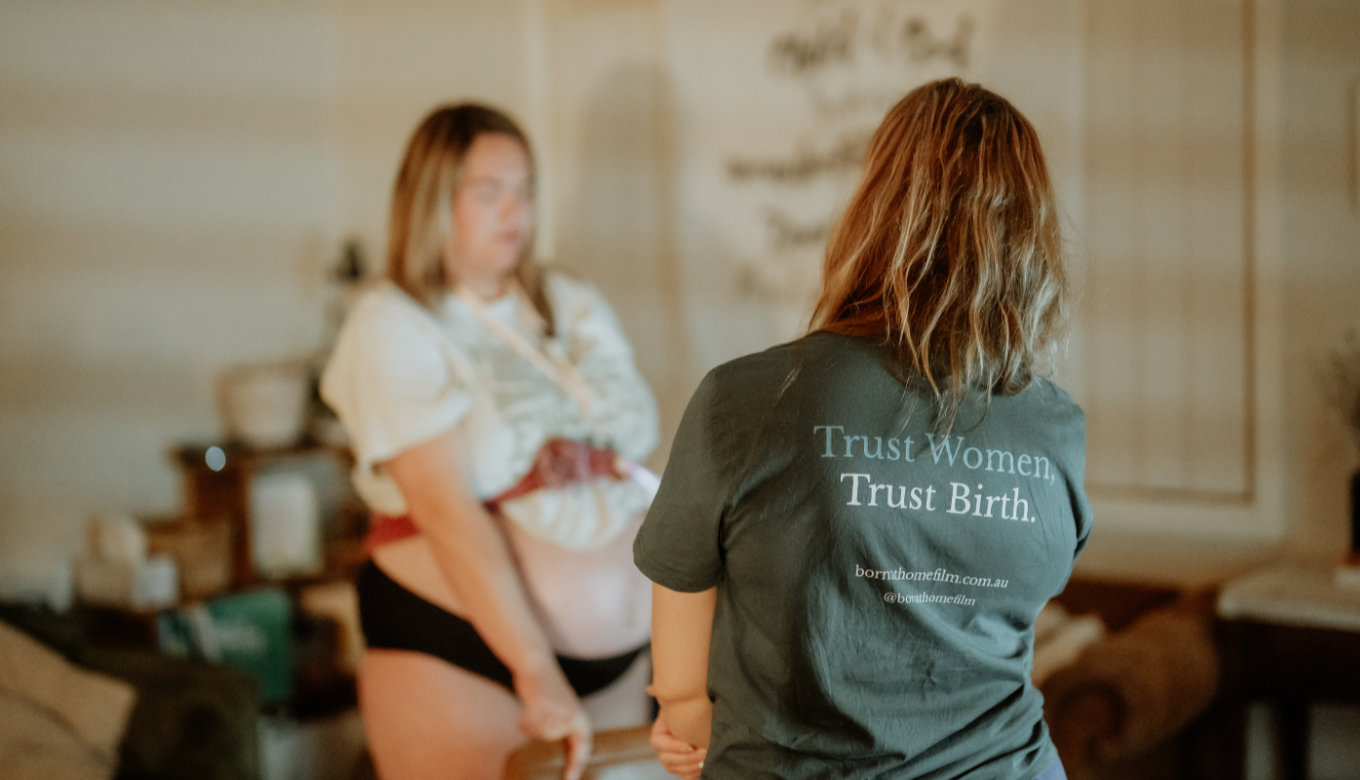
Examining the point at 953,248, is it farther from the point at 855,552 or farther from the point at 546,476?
the point at 546,476

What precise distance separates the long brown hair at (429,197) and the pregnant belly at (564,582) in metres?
0.37

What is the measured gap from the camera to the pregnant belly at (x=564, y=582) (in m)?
1.55

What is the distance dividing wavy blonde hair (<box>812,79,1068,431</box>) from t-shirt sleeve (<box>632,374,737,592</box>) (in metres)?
0.15

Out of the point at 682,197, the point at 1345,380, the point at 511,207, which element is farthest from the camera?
the point at 682,197

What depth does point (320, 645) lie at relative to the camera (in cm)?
Result: 268

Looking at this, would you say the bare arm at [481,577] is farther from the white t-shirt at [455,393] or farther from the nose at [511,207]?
the nose at [511,207]

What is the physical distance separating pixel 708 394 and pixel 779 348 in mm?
73

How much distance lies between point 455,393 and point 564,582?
32 cm

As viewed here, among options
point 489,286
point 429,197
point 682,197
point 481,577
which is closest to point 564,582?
point 481,577

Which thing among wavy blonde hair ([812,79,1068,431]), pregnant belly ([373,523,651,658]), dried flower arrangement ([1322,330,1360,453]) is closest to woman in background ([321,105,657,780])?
pregnant belly ([373,523,651,658])

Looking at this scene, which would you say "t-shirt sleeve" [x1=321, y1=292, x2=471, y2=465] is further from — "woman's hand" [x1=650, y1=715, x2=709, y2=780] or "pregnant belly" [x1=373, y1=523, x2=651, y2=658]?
"woman's hand" [x1=650, y1=715, x2=709, y2=780]

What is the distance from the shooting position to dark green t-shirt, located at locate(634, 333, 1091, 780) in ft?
2.97

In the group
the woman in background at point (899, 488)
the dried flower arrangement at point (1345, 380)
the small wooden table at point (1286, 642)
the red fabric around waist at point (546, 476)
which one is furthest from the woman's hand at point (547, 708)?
the dried flower arrangement at point (1345, 380)

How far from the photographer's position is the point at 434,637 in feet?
4.94
